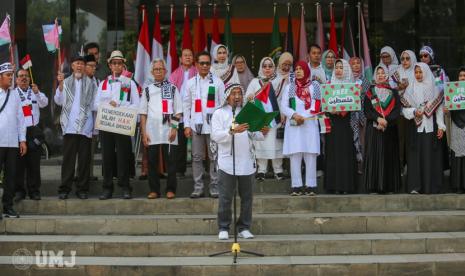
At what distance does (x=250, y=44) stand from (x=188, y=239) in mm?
7805

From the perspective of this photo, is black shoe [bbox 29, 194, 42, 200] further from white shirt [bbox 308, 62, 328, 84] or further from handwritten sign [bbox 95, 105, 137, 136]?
white shirt [bbox 308, 62, 328, 84]

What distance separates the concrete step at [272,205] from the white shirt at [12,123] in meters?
1.05

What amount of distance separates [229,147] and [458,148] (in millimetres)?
3702

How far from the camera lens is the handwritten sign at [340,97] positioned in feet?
31.1

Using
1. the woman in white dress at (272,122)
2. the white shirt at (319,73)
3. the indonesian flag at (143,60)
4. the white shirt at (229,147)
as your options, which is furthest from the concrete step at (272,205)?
the indonesian flag at (143,60)

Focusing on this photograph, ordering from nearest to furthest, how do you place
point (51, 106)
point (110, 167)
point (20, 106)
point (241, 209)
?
point (241, 209)
point (20, 106)
point (110, 167)
point (51, 106)

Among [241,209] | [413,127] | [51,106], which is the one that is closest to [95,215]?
[241,209]

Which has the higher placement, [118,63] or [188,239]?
[118,63]

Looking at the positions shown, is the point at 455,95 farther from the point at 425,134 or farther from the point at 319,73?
the point at 319,73

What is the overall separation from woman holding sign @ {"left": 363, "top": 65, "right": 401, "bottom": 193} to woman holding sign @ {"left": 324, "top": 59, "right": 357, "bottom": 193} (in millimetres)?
279

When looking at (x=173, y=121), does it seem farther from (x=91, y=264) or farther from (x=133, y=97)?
(x=91, y=264)

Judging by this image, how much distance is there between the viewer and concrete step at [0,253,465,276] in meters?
7.60

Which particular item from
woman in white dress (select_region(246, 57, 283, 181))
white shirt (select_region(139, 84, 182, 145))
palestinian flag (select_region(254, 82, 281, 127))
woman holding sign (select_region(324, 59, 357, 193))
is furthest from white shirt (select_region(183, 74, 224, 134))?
woman holding sign (select_region(324, 59, 357, 193))

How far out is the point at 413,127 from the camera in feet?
32.1
